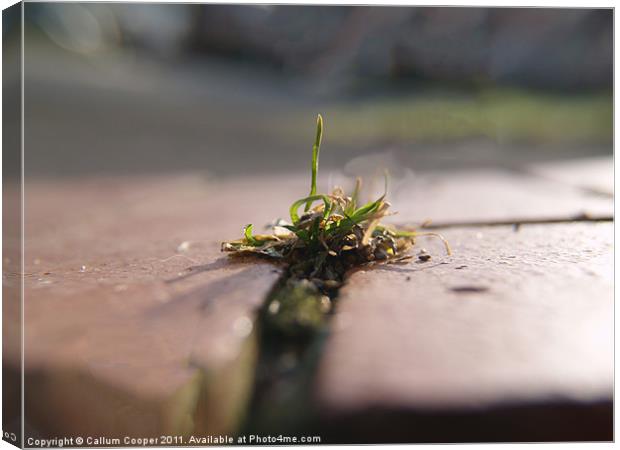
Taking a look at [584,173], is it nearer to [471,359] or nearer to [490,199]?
[490,199]

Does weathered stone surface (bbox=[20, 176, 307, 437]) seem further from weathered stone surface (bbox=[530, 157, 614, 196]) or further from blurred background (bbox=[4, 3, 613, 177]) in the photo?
blurred background (bbox=[4, 3, 613, 177])

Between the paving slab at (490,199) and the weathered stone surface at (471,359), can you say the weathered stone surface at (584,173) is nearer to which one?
the paving slab at (490,199)

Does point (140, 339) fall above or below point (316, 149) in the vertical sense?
below

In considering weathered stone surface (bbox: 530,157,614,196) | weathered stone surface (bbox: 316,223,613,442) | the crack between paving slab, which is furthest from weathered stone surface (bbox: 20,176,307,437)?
weathered stone surface (bbox: 530,157,614,196)

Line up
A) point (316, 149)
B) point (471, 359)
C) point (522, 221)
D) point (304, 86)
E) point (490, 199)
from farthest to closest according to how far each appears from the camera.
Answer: point (304, 86)
point (490, 199)
point (522, 221)
point (316, 149)
point (471, 359)

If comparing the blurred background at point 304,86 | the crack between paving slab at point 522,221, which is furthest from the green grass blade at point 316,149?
the blurred background at point 304,86

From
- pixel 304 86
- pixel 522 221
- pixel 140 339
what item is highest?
pixel 304 86

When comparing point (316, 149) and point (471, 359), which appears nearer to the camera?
point (471, 359)

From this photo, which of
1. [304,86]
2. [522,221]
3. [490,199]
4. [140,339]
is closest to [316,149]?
[140,339]

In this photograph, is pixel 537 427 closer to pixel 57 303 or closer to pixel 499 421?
pixel 499 421
